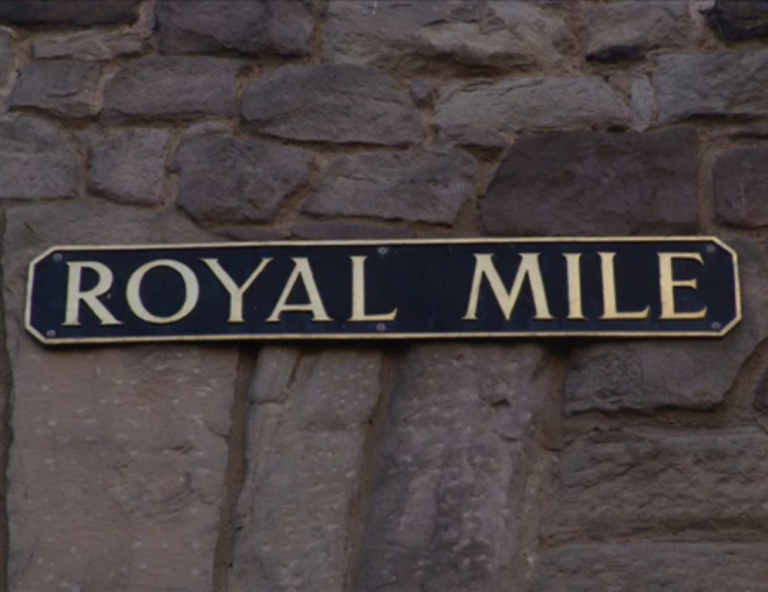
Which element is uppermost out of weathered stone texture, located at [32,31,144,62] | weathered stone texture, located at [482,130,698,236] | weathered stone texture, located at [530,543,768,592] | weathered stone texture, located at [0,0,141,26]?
weathered stone texture, located at [0,0,141,26]

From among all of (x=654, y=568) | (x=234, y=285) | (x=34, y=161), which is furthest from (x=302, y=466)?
(x=34, y=161)

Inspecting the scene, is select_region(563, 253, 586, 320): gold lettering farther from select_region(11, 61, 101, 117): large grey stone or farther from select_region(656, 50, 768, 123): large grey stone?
select_region(11, 61, 101, 117): large grey stone

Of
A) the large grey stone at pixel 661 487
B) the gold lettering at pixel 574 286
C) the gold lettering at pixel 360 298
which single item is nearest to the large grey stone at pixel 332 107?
the gold lettering at pixel 360 298

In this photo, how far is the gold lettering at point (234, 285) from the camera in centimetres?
321

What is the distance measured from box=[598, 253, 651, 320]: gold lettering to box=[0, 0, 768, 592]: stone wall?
6 centimetres

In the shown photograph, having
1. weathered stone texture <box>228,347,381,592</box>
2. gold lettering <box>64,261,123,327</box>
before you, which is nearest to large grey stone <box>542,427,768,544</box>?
weathered stone texture <box>228,347,381,592</box>

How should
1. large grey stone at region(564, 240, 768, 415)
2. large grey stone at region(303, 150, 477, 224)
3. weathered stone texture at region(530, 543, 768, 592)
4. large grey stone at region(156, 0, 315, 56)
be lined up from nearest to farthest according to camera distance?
weathered stone texture at region(530, 543, 768, 592) → large grey stone at region(564, 240, 768, 415) → large grey stone at region(303, 150, 477, 224) → large grey stone at region(156, 0, 315, 56)

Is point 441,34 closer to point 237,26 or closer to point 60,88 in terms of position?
point 237,26

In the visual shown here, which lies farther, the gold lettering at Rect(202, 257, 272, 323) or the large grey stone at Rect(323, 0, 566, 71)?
the large grey stone at Rect(323, 0, 566, 71)

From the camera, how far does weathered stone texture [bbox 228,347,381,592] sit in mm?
3008

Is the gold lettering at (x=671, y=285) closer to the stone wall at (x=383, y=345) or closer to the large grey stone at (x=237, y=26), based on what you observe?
the stone wall at (x=383, y=345)

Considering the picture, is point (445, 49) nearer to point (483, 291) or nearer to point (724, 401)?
point (483, 291)

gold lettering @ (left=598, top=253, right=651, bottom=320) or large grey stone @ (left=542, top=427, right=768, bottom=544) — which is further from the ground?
gold lettering @ (left=598, top=253, right=651, bottom=320)

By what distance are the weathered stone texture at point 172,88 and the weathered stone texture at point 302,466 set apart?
0.54m
